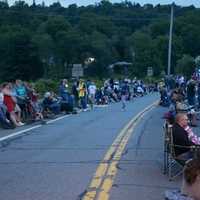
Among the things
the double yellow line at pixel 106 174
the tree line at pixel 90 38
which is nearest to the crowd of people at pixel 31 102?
the double yellow line at pixel 106 174

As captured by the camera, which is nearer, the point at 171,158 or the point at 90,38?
the point at 171,158

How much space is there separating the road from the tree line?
246ft

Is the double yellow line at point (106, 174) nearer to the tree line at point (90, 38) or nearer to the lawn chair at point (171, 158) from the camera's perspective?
the lawn chair at point (171, 158)

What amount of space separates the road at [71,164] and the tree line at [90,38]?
7496 centimetres

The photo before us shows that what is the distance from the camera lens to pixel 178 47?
11181 cm

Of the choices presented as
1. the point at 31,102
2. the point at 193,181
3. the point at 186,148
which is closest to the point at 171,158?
the point at 186,148

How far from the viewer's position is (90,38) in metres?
110

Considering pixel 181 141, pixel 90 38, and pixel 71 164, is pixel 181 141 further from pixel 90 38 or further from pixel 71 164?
pixel 90 38

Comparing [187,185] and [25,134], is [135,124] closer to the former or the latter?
[25,134]

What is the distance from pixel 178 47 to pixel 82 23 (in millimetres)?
17633

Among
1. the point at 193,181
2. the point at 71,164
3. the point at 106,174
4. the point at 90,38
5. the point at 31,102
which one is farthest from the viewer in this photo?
the point at 90,38

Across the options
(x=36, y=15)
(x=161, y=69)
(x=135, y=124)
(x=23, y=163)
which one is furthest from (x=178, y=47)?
(x=23, y=163)

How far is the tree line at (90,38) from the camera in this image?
99312 mm

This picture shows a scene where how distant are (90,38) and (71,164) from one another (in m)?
98.1
